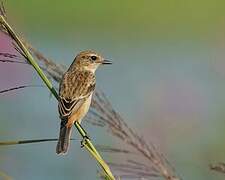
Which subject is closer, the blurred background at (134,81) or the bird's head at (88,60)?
the bird's head at (88,60)

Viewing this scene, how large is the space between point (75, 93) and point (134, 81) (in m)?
5.26

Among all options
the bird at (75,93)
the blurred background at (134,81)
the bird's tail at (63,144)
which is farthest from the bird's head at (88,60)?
the blurred background at (134,81)

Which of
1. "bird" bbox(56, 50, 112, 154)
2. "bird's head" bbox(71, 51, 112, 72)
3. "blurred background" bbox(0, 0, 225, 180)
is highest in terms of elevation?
"bird" bbox(56, 50, 112, 154)

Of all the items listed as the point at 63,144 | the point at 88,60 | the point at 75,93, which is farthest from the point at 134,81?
the point at 63,144

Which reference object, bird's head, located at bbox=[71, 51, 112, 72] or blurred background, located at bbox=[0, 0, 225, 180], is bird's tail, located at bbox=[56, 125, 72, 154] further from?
blurred background, located at bbox=[0, 0, 225, 180]

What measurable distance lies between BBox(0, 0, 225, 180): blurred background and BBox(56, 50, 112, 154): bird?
111 cm

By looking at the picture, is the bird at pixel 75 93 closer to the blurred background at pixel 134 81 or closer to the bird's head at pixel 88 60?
the bird's head at pixel 88 60

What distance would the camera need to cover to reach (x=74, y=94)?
3576 mm

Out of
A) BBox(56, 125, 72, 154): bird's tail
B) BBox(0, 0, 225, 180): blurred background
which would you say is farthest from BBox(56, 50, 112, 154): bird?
BBox(0, 0, 225, 180): blurred background

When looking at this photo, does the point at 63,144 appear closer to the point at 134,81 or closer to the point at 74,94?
the point at 74,94

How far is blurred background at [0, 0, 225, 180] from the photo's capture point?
635 centimetres

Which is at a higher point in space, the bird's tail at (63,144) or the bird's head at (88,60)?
the bird's tail at (63,144)

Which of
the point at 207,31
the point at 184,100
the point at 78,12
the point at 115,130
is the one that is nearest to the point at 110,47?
the point at 207,31

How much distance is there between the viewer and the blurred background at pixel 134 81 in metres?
6.35
